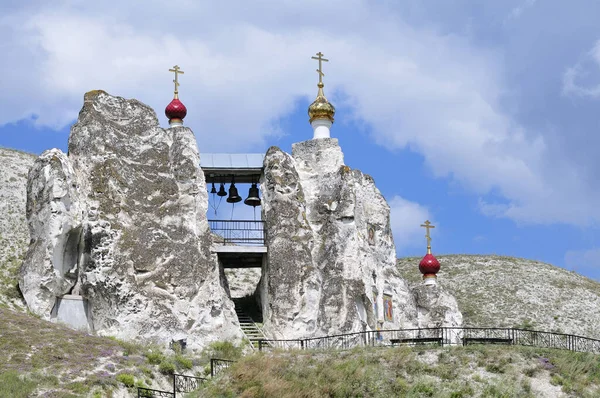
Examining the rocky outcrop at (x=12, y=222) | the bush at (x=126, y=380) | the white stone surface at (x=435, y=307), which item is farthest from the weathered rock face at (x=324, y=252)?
the rocky outcrop at (x=12, y=222)

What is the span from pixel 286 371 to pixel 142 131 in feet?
42.6

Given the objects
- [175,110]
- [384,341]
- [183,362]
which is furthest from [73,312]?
[384,341]

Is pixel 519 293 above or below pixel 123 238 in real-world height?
below

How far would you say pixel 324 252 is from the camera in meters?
42.5

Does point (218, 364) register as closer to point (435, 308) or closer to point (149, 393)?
point (149, 393)

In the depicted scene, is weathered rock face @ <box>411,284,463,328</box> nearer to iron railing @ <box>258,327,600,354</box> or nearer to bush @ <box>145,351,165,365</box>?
iron railing @ <box>258,327,600,354</box>

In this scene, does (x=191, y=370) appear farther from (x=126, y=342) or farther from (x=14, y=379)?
(x=14, y=379)

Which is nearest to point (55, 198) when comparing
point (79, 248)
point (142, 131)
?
point (79, 248)

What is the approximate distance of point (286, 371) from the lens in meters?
35.2

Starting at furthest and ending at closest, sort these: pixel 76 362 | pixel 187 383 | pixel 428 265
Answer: pixel 428 265 < pixel 187 383 < pixel 76 362

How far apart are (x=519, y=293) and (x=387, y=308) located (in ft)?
70.9

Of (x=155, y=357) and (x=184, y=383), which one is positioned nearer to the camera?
(x=184, y=383)

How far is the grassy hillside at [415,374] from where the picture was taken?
34.0 meters

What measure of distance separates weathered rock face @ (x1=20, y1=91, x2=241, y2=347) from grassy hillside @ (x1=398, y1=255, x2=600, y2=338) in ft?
73.1
